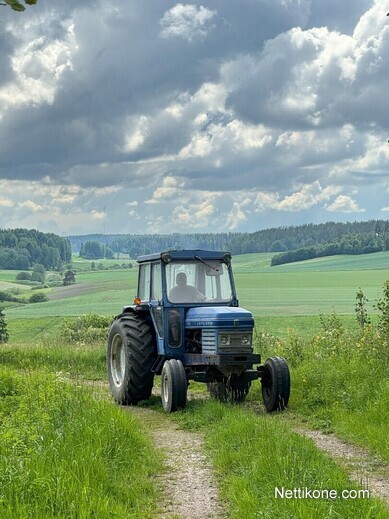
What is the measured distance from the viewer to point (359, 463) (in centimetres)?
768

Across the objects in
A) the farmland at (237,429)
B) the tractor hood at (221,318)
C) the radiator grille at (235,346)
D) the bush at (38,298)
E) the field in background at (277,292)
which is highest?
the tractor hood at (221,318)

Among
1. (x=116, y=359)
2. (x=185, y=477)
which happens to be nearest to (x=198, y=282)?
(x=116, y=359)

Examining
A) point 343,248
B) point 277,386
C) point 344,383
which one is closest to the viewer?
point 277,386

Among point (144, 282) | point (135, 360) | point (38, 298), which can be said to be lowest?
point (38, 298)

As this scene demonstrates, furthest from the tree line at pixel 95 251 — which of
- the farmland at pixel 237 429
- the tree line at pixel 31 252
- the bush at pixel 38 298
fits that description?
the farmland at pixel 237 429

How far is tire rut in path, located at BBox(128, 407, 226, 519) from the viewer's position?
20.2 feet

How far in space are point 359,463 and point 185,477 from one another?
2.08 meters

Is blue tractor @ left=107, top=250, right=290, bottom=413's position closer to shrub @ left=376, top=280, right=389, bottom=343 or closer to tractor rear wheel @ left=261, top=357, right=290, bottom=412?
tractor rear wheel @ left=261, top=357, right=290, bottom=412

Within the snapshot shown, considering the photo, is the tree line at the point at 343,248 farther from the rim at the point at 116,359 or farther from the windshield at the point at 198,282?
the windshield at the point at 198,282

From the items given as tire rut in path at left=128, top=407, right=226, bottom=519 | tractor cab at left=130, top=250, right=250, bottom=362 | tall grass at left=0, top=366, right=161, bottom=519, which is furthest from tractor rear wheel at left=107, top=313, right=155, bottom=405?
tall grass at left=0, top=366, right=161, bottom=519

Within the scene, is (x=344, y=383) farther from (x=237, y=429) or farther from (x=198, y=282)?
(x=237, y=429)

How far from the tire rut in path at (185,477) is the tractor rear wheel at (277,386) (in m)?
1.80

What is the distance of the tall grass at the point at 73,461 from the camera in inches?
212

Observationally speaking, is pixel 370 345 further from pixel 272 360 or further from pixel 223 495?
pixel 223 495
